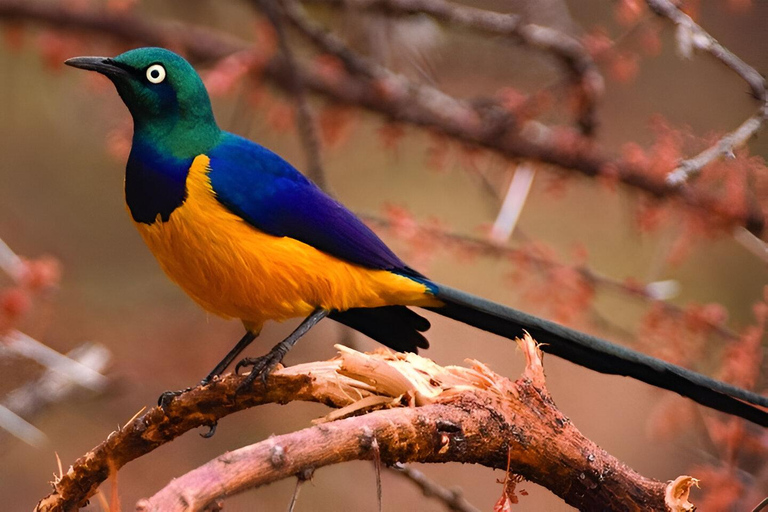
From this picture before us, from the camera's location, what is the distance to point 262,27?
11.1 ft

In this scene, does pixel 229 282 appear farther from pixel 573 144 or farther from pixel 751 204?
pixel 573 144

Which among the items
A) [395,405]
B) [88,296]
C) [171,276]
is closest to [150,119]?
[171,276]

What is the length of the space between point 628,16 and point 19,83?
3088 mm

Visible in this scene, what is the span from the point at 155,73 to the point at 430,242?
1.15 m

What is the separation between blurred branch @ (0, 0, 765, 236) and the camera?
3.21 m

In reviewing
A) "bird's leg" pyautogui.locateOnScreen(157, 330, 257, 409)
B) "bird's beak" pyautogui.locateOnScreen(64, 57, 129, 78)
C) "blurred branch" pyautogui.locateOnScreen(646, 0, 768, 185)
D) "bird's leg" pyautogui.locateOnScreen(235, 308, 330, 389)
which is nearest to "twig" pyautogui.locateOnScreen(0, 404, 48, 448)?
"bird's leg" pyautogui.locateOnScreen(157, 330, 257, 409)

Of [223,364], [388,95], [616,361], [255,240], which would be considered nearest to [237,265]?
[255,240]

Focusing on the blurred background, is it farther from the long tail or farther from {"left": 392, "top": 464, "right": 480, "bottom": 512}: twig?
the long tail

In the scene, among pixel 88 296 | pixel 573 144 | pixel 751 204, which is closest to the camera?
pixel 751 204

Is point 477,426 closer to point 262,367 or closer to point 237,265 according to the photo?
point 262,367

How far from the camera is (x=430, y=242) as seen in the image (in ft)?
9.08

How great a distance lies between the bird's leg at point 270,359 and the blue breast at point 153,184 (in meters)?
0.38

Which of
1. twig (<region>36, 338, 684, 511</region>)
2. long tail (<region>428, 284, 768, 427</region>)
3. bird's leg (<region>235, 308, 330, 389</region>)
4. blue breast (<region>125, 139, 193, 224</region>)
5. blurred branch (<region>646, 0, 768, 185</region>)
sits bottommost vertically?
twig (<region>36, 338, 684, 511</region>)

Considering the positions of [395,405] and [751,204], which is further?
[751,204]
